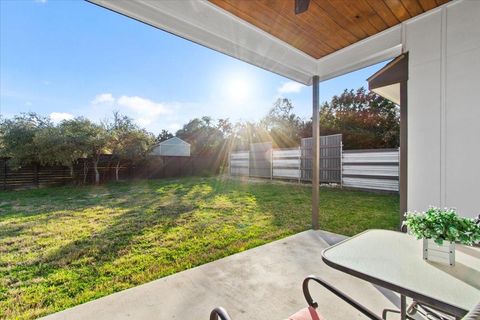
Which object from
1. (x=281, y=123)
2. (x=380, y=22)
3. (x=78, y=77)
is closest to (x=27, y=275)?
(x=380, y=22)

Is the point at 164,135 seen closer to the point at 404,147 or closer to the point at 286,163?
the point at 286,163

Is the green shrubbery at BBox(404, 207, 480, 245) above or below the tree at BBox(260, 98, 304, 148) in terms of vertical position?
below

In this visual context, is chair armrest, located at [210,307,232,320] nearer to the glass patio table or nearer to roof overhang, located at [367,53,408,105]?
the glass patio table

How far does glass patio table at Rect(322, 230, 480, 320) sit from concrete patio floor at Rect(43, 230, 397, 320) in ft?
2.04

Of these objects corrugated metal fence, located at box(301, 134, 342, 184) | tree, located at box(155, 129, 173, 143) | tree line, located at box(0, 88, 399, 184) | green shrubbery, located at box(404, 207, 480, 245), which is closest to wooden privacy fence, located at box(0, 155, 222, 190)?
tree line, located at box(0, 88, 399, 184)

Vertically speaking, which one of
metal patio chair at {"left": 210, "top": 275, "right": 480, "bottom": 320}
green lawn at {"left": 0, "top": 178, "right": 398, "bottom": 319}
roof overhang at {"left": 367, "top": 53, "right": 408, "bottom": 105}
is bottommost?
green lawn at {"left": 0, "top": 178, "right": 398, "bottom": 319}

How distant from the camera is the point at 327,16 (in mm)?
2053

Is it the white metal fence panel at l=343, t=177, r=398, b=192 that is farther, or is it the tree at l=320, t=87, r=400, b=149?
the tree at l=320, t=87, r=400, b=149

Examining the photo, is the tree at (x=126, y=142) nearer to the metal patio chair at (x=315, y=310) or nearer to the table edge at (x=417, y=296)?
the metal patio chair at (x=315, y=310)

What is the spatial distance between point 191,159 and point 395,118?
947 cm

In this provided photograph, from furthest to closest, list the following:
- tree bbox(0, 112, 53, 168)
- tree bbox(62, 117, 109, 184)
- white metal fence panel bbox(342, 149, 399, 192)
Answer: tree bbox(62, 117, 109, 184), tree bbox(0, 112, 53, 168), white metal fence panel bbox(342, 149, 399, 192)

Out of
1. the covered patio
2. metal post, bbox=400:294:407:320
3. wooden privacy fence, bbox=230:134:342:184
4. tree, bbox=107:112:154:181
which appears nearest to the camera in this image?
metal post, bbox=400:294:407:320

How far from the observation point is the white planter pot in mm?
909

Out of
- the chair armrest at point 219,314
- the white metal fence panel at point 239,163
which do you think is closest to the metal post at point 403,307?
the chair armrest at point 219,314
